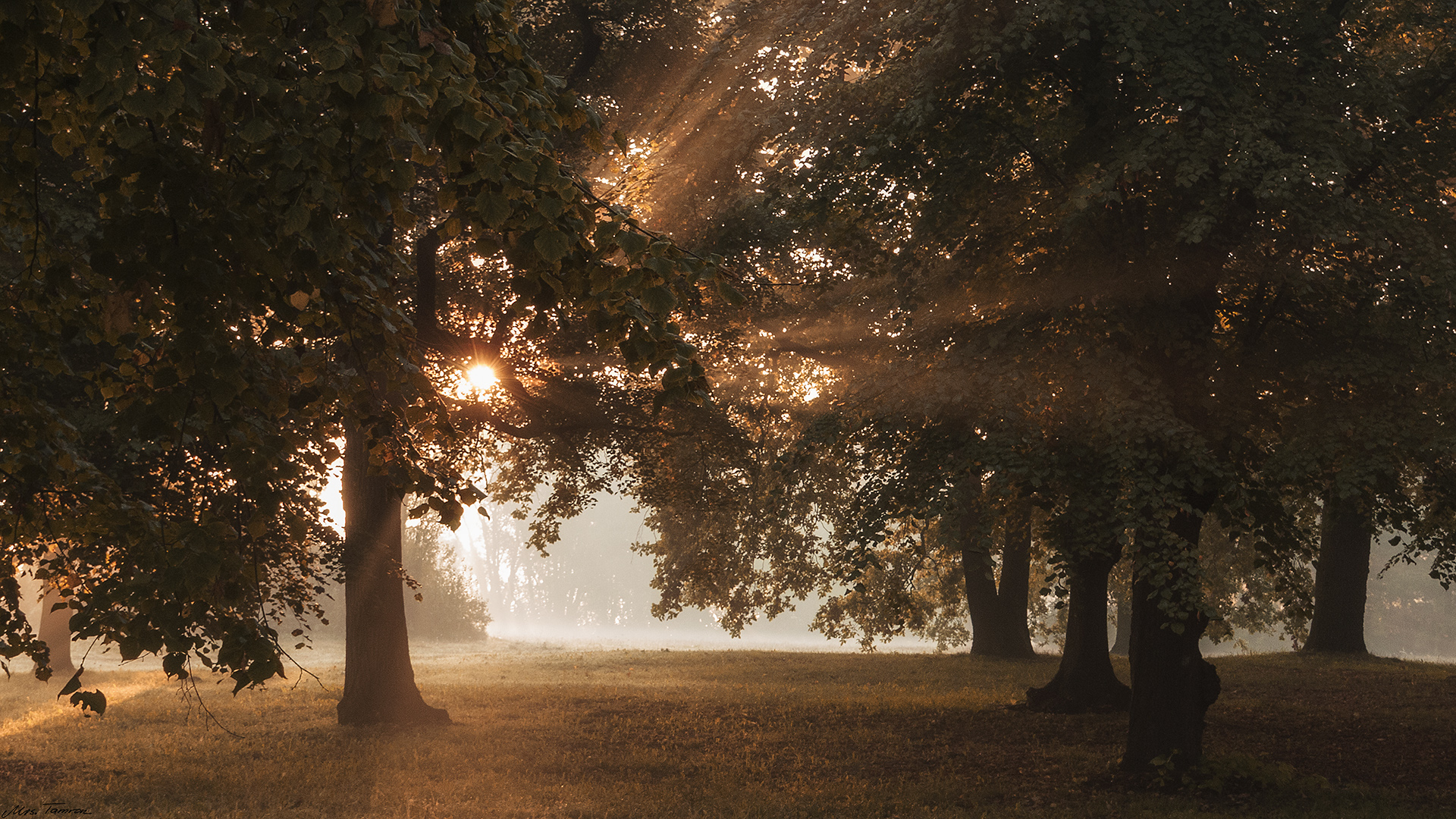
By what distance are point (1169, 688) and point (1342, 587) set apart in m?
13.6

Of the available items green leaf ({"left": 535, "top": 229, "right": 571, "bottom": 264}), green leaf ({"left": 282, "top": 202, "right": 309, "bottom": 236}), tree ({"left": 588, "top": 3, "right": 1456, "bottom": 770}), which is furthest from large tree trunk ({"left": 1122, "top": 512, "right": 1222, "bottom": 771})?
green leaf ({"left": 282, "top": 202, "right": 309, "bottom": 236})

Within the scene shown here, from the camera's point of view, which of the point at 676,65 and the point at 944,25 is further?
the point at 676,65

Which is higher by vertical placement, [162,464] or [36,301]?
[36,301]

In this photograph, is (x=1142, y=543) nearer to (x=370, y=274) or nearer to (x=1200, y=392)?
(x=1200, y=392)

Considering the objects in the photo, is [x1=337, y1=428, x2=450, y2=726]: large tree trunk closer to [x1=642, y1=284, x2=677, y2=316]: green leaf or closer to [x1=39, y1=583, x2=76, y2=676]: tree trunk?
[x1=642, y1=284, x2=677, y2=316]: green leaf

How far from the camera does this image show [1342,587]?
21.0 m

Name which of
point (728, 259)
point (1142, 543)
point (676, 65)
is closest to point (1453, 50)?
point (1142, 543)

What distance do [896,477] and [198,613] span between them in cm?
746

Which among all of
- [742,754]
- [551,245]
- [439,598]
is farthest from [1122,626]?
[439,598]

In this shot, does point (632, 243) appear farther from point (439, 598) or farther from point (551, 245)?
point (439, 598)

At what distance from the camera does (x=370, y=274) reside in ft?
15.9

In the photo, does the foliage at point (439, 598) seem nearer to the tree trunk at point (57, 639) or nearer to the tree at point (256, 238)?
the tree trunk at point (57, 639)

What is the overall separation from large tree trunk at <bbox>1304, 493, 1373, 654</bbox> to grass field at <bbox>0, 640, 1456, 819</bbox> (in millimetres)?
982

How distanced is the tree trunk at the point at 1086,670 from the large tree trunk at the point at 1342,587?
7.89 m
